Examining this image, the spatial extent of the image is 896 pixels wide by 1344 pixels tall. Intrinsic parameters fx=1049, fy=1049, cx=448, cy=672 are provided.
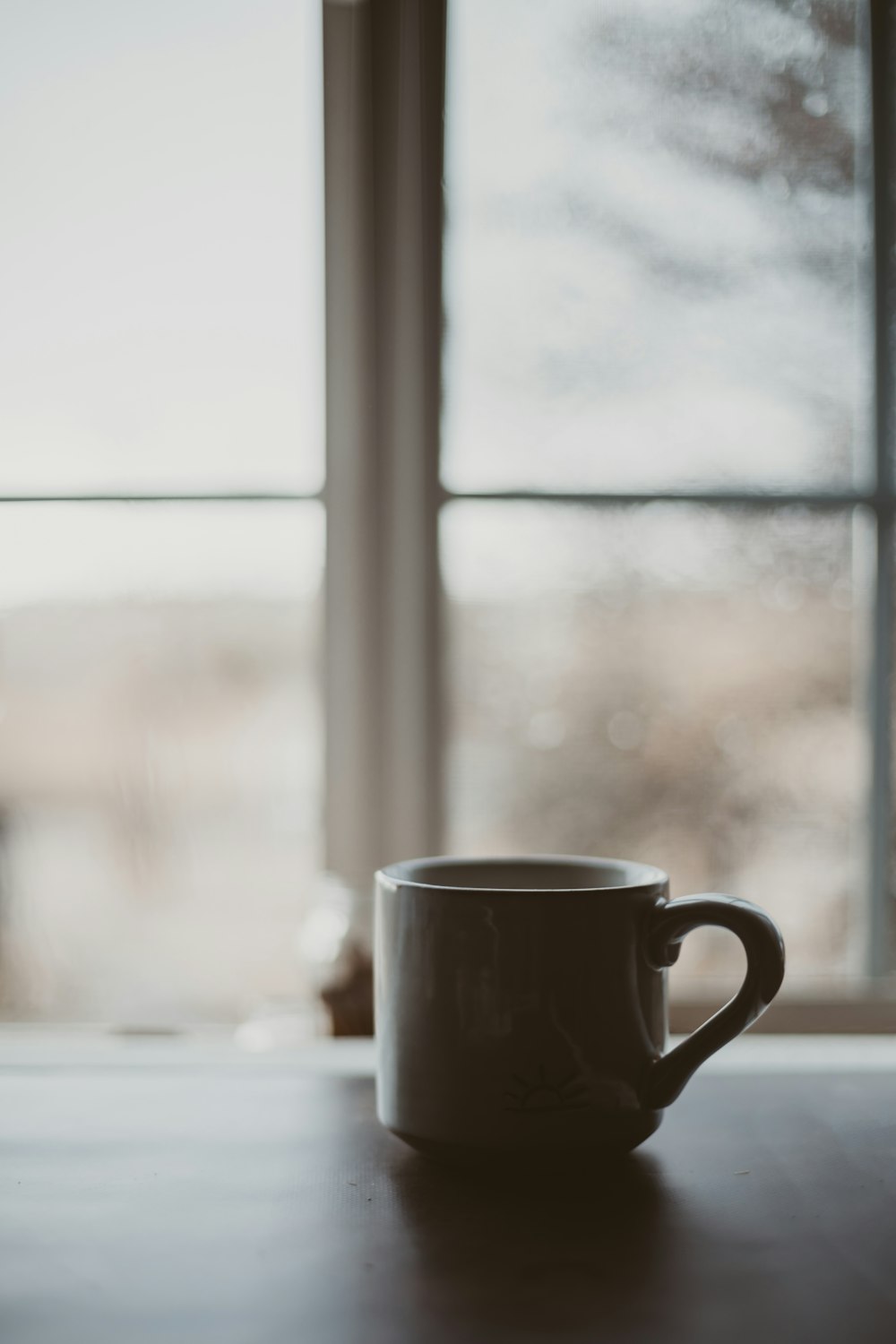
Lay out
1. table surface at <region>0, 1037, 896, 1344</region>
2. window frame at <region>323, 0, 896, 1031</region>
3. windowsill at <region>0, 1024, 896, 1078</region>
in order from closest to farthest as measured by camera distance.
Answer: table surface at <region>0, 1037, 896, 1344</region>, windowsill at <region>0, 1024, 896, 1078</region>, window frame at <region>323, 0, 896, 1031</region>

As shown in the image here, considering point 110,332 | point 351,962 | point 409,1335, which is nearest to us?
point 409,1335

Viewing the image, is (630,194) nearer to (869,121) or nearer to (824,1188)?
(869,121)

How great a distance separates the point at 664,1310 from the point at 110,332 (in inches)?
36.1

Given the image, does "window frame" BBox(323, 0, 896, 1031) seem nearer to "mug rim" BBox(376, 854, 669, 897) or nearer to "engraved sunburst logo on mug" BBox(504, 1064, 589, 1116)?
"mug rim" BBox(376, 854, 669, 897)

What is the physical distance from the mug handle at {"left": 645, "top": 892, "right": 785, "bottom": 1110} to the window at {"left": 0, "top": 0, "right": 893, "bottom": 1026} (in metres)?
0.61

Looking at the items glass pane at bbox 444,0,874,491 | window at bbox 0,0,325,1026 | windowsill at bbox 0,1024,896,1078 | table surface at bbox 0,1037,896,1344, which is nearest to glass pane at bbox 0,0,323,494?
window at bbox 0,0,325,1026

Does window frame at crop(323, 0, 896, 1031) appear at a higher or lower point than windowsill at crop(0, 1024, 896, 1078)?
higher

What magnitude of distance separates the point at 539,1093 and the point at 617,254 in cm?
83

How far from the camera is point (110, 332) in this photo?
3.20 ft

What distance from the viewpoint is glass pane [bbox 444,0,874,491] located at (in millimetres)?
989

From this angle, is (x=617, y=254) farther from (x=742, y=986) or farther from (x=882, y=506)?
(x=742, y=986)

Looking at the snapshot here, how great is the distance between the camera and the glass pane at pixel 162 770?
977 millimetres

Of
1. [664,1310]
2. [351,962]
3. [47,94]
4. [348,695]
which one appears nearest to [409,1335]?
[664,1310]

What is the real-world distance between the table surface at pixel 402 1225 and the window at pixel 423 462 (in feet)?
1.57
